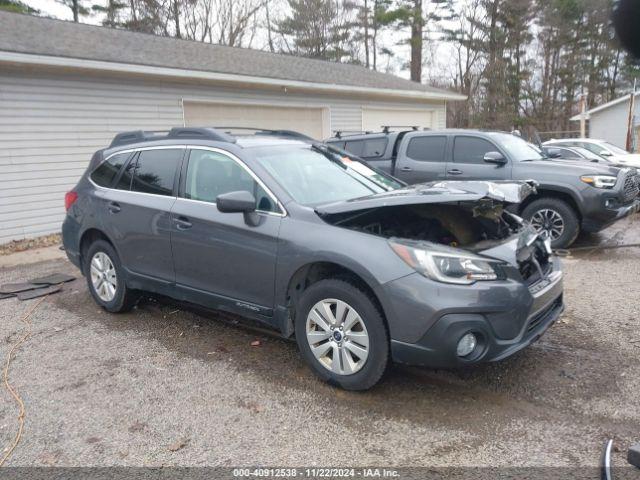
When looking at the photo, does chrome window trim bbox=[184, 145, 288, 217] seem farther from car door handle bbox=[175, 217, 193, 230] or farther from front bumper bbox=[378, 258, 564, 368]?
front bumper bbox=[378, 258, 564, 368]

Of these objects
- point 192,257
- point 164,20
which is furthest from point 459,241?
point 164,20

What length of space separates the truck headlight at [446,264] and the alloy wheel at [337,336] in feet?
1.63

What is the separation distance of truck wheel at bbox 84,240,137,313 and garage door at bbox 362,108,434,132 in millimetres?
11629

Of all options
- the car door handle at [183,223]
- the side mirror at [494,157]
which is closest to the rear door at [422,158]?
the side mirror at [494,157]

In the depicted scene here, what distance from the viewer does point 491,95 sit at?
33281mm

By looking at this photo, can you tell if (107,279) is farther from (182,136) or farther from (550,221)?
(550,221)

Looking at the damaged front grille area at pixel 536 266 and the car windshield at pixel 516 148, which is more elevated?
the car windshield at pixel 516 148

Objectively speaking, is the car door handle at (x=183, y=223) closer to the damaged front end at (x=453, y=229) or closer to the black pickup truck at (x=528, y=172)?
the damaged front end at (x=453, y=229)

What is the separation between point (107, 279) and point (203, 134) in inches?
71.4

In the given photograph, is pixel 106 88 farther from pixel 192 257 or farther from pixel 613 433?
pixel 613 433

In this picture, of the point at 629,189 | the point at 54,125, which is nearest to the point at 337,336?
the point at 629,189

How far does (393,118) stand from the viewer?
55.4ft

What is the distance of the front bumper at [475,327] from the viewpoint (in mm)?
3020

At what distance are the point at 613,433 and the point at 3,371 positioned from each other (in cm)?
423
